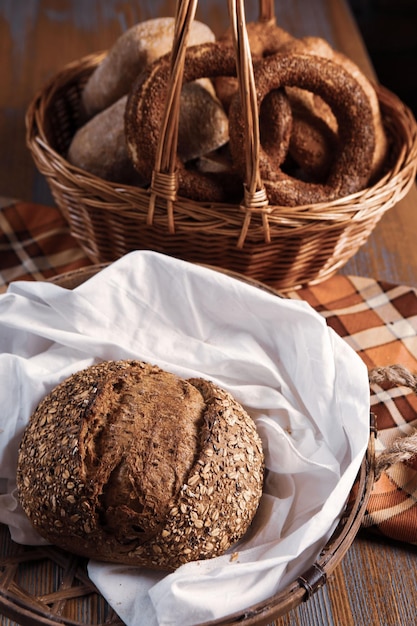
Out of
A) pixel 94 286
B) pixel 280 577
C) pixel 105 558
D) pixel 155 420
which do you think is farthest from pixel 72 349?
pixel 280 577

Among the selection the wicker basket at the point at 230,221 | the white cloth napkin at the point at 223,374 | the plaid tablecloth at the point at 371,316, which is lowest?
the plaid tablecloth at the point at 371,316

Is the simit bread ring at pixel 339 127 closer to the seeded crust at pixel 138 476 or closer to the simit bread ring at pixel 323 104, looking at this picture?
the simit bread ring at pixel 323 104

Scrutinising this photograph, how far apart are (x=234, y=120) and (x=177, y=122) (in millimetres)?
185

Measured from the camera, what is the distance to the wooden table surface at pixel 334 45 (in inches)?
43.3

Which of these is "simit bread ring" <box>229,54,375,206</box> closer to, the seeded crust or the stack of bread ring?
the stack of bread ring

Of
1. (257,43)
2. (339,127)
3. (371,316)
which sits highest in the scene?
(257,43)

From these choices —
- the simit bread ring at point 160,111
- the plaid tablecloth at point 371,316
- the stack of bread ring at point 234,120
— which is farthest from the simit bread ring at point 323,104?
the plaid tablecloth at point 371,316

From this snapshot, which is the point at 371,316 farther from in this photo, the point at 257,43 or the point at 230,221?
the point at 257,43

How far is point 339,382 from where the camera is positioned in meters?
1.14

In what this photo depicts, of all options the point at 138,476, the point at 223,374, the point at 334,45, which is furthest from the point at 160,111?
the point at 334,45

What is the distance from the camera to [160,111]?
141cm

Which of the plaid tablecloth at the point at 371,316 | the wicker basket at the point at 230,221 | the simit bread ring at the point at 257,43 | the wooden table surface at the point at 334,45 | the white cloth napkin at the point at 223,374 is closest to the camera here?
the white cloth napkin at the point at 223,374

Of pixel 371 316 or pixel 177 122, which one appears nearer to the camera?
pixel 177 122

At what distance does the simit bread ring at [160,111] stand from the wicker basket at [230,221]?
6 centimetres
